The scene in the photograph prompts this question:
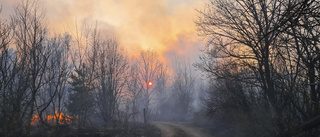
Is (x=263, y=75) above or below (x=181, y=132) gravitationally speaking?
above

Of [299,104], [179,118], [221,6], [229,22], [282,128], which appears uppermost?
[221,6]

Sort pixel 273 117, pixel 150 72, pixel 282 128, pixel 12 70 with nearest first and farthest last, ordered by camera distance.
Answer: pixel 282 128 < pixel 273 117 < pixel 12 70 < pixel 150 72

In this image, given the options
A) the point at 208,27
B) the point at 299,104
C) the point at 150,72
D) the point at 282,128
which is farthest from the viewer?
the point at 150,72

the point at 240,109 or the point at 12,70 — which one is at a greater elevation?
the point at 12,70

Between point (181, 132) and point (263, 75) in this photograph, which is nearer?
point (263, 75)

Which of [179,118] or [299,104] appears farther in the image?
[179,118]

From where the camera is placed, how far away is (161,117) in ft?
113

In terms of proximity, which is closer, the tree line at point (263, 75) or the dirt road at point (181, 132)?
the tree line at point (263, 75)

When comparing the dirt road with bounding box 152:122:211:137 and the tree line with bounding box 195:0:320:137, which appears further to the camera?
the dirt road with bounding box 152:122:211:137

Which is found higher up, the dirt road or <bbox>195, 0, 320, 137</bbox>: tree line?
<bbox>195, 0, 320, 137</bbox>: tree line

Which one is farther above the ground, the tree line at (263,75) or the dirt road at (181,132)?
the tree line at (263,75)

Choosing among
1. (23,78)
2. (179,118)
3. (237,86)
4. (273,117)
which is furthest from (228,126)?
(179,118)

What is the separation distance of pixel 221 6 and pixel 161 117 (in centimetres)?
2802

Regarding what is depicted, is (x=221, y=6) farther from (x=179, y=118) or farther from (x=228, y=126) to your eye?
(x=179, y=118)
